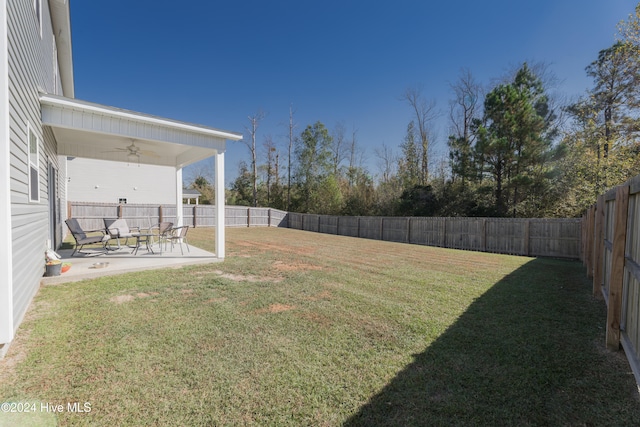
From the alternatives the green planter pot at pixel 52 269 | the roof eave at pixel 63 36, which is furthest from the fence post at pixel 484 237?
the roof eave at pixel 63 36

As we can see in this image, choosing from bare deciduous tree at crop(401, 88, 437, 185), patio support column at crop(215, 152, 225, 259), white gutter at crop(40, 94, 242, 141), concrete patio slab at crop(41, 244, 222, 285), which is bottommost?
concrete patio slab at crop(41, 244, 222, 285)

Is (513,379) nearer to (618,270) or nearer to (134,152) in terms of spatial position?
(618,270)

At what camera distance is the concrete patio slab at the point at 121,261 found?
5.03 meters

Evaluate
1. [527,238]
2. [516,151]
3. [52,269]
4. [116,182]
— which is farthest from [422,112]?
[116,182]

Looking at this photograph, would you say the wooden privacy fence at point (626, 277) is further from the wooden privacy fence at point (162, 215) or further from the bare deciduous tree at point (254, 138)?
the bare deciduous tree at point (254, 138)

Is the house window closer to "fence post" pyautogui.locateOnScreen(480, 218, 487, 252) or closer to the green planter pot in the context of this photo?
the green planter pot

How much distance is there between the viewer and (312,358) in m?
2.55

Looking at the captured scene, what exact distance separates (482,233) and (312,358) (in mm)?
11893

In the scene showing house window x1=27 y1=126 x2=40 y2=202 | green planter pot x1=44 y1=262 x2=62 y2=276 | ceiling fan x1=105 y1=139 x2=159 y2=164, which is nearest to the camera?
house window x1=27 y1=126 x2=40 y2=202

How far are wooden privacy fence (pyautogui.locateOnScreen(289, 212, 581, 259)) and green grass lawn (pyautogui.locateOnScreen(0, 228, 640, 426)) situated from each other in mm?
6912

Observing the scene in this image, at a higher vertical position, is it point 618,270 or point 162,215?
point 618,270

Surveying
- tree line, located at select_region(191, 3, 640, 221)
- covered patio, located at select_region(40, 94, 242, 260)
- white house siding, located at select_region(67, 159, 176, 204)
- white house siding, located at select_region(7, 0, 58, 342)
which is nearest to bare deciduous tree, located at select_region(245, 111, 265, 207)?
tree line, located at select_region(191, 3, 640, 221)

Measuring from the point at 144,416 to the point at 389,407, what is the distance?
5.27 feet

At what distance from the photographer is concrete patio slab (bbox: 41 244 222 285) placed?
503 centimetres
